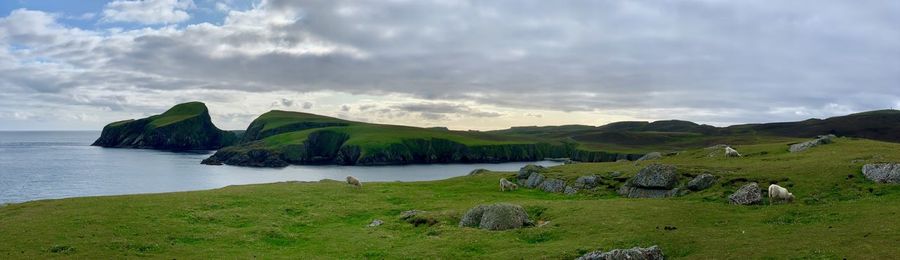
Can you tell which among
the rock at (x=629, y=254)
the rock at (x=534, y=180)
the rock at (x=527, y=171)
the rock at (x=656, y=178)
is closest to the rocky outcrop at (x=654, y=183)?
the rock at (x=656, y=178)

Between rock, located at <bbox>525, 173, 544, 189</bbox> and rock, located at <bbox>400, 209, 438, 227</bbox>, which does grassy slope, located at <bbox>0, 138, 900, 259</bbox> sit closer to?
rock, located at <bbox>400, 209, 438, 227</bbox>

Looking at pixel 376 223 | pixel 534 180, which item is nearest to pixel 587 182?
pixel 534 180

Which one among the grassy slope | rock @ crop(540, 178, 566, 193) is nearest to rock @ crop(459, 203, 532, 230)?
the grassy slope

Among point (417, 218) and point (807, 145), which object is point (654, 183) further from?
point (807, 145)

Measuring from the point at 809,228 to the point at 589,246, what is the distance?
1232cm

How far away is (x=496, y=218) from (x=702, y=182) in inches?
821

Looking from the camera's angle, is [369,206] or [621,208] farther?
[369,206]

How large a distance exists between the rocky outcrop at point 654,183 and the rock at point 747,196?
278 inches

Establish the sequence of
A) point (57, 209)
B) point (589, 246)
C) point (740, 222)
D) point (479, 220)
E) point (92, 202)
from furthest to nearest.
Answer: point (92, 202)
point (57, 209)
point (479, 220)
point (740, 222)
point (589, 246)

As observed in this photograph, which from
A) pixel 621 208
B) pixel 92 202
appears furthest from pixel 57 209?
pixel 621 208

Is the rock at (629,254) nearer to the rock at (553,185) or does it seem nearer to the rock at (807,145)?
the rock at (553,185)

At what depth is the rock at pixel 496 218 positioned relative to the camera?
3591 centimetres

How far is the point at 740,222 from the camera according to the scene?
106 ft

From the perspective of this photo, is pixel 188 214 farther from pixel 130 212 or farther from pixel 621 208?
pixel 621 208
